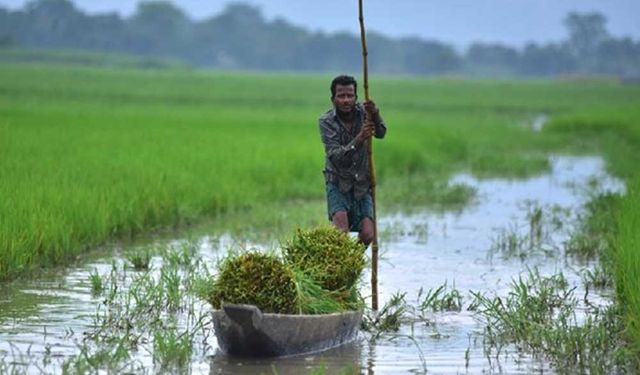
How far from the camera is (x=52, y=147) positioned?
16.3 metres

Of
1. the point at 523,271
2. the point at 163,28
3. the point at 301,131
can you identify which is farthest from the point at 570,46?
the point at 523,271

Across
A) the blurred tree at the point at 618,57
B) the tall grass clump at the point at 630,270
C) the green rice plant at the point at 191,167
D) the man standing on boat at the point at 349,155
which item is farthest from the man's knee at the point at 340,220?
the blurred tree at the point at 618,57

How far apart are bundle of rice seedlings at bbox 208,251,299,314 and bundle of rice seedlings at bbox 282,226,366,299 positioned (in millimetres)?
383

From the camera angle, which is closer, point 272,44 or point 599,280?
point 599,280

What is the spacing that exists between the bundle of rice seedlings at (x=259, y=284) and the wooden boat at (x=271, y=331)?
11cm

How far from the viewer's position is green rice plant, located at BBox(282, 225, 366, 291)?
24.2 ft

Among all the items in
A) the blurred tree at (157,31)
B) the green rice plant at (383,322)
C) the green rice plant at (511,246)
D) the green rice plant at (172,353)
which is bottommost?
the green rice plant at (511,246)

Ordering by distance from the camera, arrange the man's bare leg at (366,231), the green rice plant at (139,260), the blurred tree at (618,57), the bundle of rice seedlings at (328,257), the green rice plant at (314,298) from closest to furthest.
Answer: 1. the green rice plant at (314,298)
2. the bundle of rice seedlings at (328,257)
3. the man's bare leg at (366,231)
4. the green rice plant at (139,260)
5. the blurred tree at (618,57)

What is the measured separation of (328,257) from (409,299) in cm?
181

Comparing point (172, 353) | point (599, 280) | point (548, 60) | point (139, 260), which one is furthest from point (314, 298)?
point (548, 60)

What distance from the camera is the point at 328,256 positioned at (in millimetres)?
7410

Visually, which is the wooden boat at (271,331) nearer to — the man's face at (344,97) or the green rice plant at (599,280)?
the man's face at (344,97)

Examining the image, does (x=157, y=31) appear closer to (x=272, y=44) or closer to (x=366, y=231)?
(x=272, y=44)

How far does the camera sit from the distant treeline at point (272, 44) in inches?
4803
